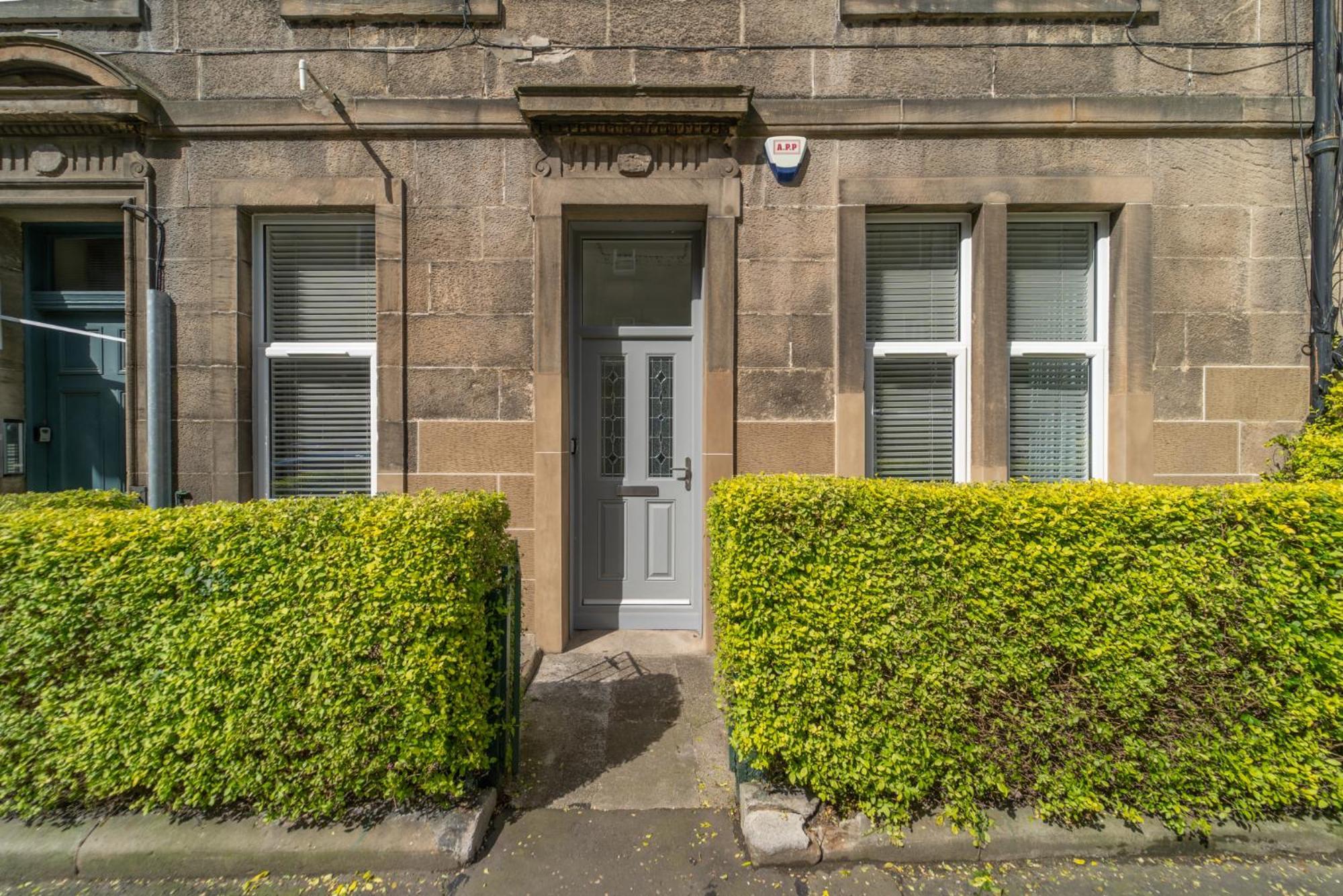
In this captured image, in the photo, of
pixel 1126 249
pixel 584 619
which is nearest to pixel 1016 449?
pixel 1126 249

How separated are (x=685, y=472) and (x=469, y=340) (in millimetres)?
1943

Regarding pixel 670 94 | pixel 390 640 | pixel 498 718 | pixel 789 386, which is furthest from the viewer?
pixel 789 386

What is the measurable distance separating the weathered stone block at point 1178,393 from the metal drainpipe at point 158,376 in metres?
7.17

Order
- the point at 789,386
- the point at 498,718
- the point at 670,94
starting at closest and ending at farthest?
the point at 498,718
the point at 670,94
the point at 789,386

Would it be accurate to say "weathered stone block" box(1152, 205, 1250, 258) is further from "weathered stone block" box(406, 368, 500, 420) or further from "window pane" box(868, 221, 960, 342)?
"weathered stone block" box(406, 368, 500, 420)

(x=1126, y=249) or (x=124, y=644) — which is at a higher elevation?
(x=1126, y=249)

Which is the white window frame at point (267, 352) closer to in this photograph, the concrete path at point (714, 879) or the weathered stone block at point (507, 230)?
the weathered stone block at point (507, 230)

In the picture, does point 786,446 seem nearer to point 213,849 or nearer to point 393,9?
point 213,849

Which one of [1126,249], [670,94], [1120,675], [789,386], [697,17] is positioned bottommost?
[1120,675]

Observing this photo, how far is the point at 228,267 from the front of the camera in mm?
4090

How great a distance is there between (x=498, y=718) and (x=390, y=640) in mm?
783

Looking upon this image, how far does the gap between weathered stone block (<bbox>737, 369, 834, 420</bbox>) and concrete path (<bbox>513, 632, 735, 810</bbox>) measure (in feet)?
6.20

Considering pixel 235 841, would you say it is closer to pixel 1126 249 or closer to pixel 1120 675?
pixel 1120 675

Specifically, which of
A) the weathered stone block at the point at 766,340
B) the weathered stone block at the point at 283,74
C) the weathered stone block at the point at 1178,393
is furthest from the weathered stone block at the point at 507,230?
the weathered stone block at the point at 1178,393
